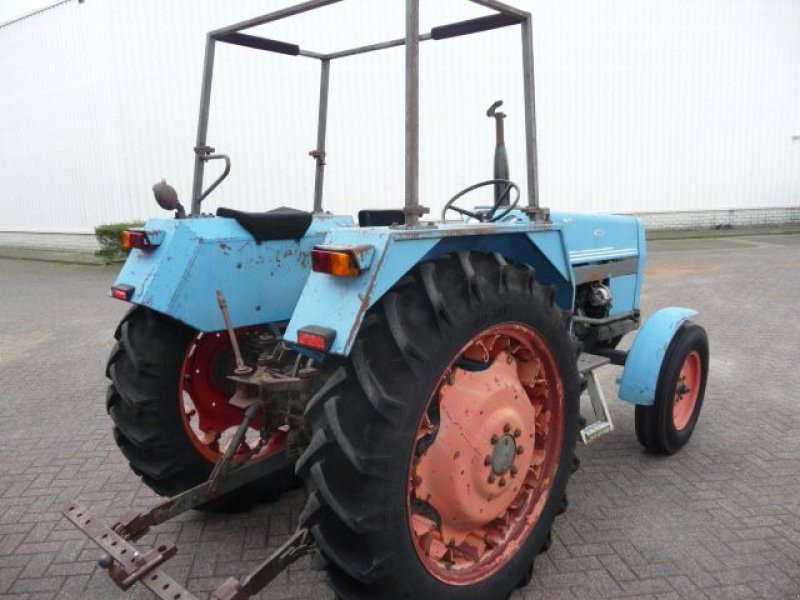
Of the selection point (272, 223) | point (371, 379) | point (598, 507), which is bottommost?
point (598, 507)

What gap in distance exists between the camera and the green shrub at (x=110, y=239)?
1188cm

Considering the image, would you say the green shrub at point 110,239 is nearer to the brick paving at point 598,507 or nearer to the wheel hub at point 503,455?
the brick paving at point 598,507

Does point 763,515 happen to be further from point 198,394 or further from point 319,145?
point 319,145

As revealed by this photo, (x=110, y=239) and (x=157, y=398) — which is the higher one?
(x=110, y=239)

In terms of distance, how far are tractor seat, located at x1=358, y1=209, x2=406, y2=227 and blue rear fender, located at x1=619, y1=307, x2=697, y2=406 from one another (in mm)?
1404

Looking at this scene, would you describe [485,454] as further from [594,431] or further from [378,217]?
[378,217]

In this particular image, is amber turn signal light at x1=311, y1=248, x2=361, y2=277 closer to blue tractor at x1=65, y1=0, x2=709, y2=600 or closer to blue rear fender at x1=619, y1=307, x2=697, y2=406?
blue tractor at x1=65, y1=0, x2=709, y2=600

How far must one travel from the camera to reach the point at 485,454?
2.07 meters

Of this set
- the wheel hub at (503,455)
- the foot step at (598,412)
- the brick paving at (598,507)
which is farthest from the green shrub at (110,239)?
the wheel hub at (503,455)

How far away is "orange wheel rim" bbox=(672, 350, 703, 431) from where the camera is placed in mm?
3493

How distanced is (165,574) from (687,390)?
2.86 m

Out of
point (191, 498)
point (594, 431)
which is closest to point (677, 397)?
point (594, 431)

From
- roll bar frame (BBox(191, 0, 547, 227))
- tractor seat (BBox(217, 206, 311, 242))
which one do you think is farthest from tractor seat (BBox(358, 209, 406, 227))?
roll bar frame (BBox(191, 0, 547, 227))

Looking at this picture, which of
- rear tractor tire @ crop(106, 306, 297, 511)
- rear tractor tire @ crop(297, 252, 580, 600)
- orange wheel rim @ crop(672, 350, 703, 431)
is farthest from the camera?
orange wheel rim @ crop(672, 350, 703, 431)
